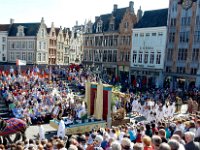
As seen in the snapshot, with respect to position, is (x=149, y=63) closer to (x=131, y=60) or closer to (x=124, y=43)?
(x=131, y=60)

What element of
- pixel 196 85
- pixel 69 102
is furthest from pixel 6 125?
pixel 196 85

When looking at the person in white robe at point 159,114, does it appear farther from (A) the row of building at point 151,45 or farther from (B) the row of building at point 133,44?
(B) the row of building at point 133,44

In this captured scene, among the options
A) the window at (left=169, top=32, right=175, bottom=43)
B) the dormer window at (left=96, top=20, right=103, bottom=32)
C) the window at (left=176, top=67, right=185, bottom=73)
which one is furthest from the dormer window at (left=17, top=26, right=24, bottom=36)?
the window at (left=176, top=67, right=185, bottom=73)

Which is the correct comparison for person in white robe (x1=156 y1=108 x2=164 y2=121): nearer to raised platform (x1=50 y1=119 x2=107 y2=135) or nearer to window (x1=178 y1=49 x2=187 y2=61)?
raised platform (x1=50 y1=119 x2=107 y2=135)

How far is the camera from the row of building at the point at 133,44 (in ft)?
123

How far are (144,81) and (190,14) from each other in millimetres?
12269

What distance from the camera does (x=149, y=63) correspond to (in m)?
42.2

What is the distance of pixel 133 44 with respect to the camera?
1758 inches

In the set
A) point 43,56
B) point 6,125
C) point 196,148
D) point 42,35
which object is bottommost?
point 6,125

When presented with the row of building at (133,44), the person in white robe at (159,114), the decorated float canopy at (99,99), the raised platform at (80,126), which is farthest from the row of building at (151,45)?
the raised platform at (80,126)

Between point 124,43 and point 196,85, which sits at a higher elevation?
point 124,43

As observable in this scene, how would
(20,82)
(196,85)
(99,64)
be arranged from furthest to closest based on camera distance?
(99,64) → (196,85) → (20,82)

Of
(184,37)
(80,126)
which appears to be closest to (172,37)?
(184,37)

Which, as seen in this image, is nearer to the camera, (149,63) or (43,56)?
(149,63)
